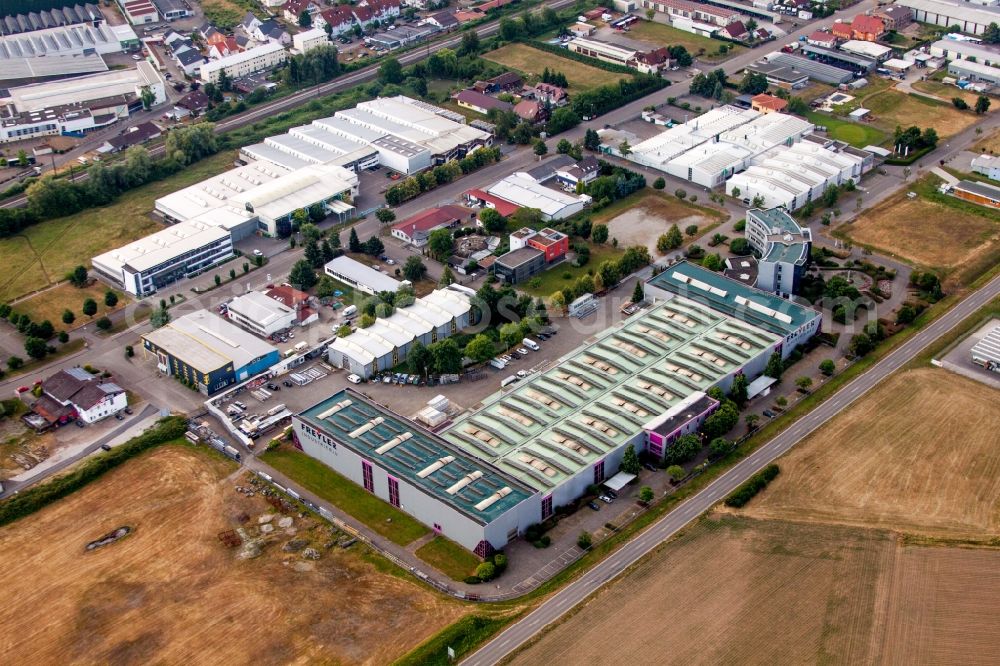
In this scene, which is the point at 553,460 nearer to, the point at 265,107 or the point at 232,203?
the point at 232,203

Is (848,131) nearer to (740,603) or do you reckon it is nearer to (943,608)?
(943,608)

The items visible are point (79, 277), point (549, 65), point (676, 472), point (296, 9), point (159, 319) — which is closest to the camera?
point (676, 472)

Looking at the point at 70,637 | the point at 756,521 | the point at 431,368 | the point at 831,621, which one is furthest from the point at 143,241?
the point at 831,621

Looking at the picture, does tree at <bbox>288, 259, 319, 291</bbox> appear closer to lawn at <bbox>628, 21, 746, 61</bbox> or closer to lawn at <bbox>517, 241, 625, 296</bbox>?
lawn at <bbox>517, 241, 625, 296</bbox>

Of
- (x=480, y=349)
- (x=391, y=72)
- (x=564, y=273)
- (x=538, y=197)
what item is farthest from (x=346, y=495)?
(x=391, y=72)

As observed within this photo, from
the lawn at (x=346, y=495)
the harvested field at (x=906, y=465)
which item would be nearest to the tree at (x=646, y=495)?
the harvested field at (x=906, y=465)

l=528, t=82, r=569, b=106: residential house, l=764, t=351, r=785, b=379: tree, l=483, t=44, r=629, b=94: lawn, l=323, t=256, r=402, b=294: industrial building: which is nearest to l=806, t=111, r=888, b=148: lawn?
l=483, t=44, r=629, b=94: lawn
